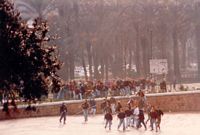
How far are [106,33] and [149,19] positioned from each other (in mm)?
5096

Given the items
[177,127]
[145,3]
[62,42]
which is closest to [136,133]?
[177,127]

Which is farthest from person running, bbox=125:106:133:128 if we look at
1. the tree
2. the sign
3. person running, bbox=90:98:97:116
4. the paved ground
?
the tree

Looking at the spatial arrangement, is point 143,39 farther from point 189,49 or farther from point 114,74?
point 189,49

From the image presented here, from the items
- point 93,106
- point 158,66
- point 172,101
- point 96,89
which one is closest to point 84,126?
point 93,106

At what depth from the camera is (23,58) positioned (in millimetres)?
19859

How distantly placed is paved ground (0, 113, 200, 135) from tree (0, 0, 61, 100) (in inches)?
523

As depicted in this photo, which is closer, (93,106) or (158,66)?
(93,106)

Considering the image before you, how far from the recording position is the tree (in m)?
19.7

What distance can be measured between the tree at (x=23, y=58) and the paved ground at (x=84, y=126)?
13291 millimetres

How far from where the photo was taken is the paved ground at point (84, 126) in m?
34.4

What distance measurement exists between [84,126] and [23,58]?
18263 millimetres

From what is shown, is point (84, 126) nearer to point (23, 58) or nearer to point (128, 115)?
point (128, 115)

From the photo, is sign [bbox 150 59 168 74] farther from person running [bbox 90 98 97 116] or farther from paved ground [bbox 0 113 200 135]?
person running [bbox 90 98 97 116]

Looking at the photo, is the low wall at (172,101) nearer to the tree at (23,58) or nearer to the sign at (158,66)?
the sign at (158,66)
